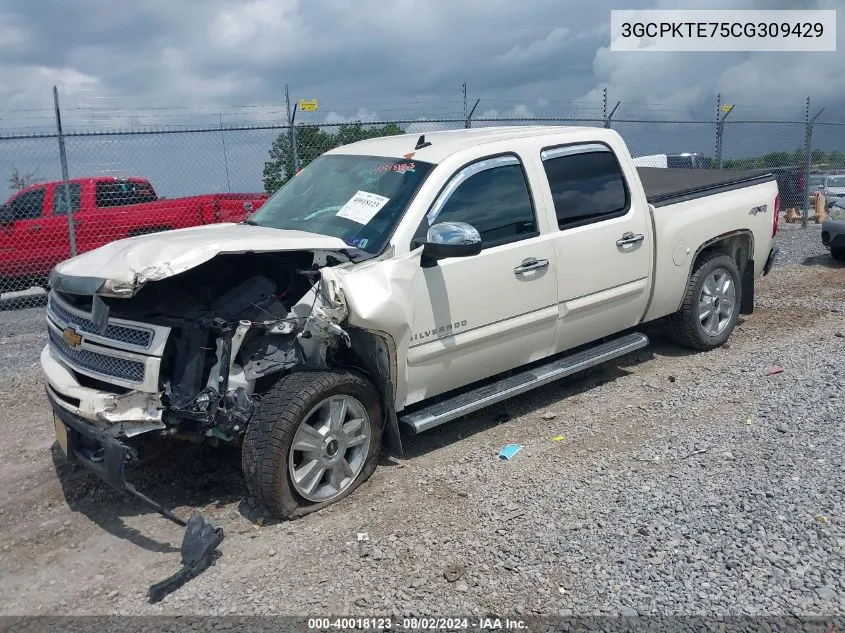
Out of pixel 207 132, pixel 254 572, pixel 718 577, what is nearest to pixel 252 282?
pixel 254 572

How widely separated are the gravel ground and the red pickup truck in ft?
18.1

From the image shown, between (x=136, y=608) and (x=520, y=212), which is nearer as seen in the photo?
→ (x=136, y=608)

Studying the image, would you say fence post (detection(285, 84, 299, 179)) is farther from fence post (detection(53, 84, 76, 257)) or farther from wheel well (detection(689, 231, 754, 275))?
wheel well (detection(689, 231, 754, 275))

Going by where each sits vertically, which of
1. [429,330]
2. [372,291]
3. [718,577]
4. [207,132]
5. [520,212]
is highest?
[207,132]

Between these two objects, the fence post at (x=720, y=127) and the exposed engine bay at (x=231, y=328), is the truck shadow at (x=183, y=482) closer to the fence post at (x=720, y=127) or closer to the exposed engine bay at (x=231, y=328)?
the exposed engine bay at (x=231, y=328)

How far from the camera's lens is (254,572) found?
3707 millimetres

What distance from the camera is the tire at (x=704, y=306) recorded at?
257 inches

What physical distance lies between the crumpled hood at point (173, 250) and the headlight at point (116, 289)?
0.02 meters

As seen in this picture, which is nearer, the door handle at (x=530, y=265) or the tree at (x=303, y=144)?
the door handle at (x=530, y=265)

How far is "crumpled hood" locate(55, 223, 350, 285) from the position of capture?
3779mm

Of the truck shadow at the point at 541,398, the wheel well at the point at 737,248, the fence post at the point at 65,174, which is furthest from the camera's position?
the fence post at the point at 65,174

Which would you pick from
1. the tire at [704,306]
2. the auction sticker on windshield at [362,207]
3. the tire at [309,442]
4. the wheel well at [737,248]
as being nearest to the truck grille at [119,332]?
the tire at [309,442]

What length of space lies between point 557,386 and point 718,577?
2758mm

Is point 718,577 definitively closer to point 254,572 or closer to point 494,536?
point 494,536
